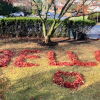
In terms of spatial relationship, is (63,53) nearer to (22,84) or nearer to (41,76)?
(41,76)

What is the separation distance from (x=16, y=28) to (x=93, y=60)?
250 inches

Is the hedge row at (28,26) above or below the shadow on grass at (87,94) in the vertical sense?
above

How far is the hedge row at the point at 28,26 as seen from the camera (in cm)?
1111

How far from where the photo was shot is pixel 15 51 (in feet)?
26.3

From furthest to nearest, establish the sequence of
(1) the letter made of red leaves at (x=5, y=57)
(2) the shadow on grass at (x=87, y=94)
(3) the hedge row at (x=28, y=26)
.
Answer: (3) the hedge row at (x=28, y=26), (1) the letter made of red leaves at (x=5, y=57), (2) the shadow on grass at (x=87, y=94)

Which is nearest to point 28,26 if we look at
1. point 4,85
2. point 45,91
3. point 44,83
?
point 44,83

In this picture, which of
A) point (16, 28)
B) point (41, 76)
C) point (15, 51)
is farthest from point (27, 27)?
point (41, 76)

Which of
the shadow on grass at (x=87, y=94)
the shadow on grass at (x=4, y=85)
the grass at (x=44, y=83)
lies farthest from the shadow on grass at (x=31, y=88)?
the shadow on grass at (x=87, y=94)

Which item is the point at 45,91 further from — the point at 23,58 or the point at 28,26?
the point at 28,26

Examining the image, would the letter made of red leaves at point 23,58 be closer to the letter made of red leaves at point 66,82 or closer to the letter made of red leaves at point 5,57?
the letter made of red leaves at point 5,57

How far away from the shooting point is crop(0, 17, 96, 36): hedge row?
437 inches

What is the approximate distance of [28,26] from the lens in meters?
11.5

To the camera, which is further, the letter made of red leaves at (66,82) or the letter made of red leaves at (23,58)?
the letter made of red leaves at (23,58)

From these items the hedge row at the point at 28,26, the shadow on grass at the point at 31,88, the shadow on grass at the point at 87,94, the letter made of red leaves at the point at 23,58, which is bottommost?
the shadow on grass at the point at 87,94
